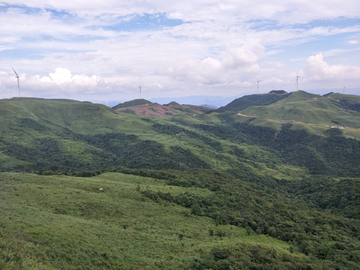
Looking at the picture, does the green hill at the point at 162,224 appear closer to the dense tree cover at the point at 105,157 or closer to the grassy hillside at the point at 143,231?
the grassy hillside at the point at 143,231

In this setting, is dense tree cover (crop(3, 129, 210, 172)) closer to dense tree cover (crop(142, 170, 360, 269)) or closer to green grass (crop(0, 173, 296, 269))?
dense tree cover (crop(142, 170, 360, 269))

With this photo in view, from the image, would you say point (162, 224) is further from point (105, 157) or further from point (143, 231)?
point (105, 157)

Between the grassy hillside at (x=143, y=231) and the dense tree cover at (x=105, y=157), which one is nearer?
the grassy hillside at (x=143, y=231)

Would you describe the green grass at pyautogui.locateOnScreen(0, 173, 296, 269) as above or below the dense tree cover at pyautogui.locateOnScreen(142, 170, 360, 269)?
above

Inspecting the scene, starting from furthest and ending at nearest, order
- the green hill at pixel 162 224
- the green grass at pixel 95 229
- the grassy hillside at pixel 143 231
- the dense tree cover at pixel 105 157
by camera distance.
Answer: the dense tree cover at pixel 105 157 → the green hill at pixel 162 224 → the grassy hillside at pixel 143 231 → the green grass at pixel 95 229

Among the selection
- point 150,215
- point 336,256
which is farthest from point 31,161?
point 336,256

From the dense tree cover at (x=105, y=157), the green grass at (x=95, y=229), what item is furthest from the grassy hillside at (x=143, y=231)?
the dense tree cover at (x=105, y=157)

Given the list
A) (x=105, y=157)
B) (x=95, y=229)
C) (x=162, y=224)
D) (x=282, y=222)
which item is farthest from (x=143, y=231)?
(x=105, y=157)

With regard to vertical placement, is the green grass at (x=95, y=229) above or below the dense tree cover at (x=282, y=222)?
above

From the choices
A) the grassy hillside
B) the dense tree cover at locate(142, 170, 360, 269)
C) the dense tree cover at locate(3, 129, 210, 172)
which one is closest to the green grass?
the grassy hillside
